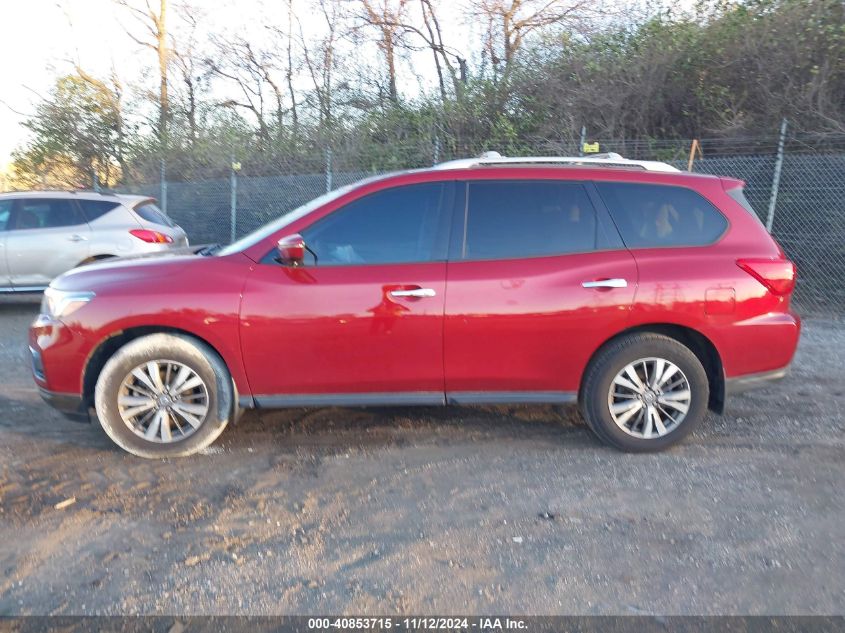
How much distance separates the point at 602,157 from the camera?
4.95 m

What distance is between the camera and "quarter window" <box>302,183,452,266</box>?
14.1ft

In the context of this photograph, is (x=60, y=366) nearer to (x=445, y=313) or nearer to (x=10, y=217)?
(x=445, y=313)

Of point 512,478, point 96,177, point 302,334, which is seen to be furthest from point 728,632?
point 96,177

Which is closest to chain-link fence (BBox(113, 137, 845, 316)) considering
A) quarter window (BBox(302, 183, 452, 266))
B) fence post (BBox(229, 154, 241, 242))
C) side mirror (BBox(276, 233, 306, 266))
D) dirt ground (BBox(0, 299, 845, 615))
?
fence post (BBox(229, 154, 241, 242))

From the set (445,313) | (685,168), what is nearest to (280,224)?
(445,313)

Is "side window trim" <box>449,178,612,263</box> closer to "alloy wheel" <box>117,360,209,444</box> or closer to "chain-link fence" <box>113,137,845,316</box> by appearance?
"alloy wheel" <box>117,360,209,444</box>

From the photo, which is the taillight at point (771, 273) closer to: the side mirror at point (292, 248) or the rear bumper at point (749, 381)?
the rear bumper at point (749, 381)

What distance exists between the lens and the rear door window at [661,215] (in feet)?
14.4

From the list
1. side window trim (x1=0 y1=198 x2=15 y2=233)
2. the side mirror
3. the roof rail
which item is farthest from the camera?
side window trim (x1=0 y1=198 x2=15 y2=233)

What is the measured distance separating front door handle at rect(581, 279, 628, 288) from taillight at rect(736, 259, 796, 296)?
2.51ft

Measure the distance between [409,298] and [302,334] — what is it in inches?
27.6

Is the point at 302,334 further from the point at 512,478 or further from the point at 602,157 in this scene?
the point at 602,157

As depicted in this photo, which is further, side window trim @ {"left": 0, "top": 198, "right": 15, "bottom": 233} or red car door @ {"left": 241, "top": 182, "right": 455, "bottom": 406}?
side window trim @ {"left": 0, "top": 198, "right": 15, "bottom": 233}

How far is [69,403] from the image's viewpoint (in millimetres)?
4289
